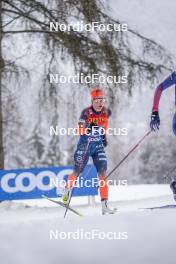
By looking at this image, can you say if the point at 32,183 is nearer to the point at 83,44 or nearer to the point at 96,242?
the point at 83,44

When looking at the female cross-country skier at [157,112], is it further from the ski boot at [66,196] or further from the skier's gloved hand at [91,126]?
the ski boot at [66,196]

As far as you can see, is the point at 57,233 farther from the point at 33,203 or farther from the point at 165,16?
the point at 33,203

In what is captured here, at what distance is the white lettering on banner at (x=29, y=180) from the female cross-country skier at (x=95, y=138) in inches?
43.6

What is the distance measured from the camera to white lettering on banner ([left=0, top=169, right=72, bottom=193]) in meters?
8.09

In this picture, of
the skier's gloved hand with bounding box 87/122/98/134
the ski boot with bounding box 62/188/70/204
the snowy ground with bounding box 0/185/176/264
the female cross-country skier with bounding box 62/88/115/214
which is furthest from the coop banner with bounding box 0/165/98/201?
the snowy ground with bounding box 0/185/176/264

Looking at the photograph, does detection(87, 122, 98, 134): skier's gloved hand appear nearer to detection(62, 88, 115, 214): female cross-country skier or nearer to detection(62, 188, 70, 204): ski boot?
detection(62, 88, 115, 214): female cross-country skier

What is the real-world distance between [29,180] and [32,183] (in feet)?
0.22

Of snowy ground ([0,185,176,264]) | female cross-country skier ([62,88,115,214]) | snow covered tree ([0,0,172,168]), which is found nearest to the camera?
snowy ground ([0,185,176,264])

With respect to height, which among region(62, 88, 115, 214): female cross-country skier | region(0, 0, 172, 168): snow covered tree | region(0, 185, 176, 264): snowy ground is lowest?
region(0, 185, 176, 264): snowy ground

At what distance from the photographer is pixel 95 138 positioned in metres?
6.91

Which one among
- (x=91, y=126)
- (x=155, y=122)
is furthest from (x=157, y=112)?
(x=91, y=126)

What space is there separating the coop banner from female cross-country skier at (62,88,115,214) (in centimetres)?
104

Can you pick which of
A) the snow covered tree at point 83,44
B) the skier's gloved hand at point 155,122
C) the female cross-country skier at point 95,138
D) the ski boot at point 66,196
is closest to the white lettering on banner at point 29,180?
the ski boot at point 66,196

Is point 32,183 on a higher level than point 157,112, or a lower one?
lower
